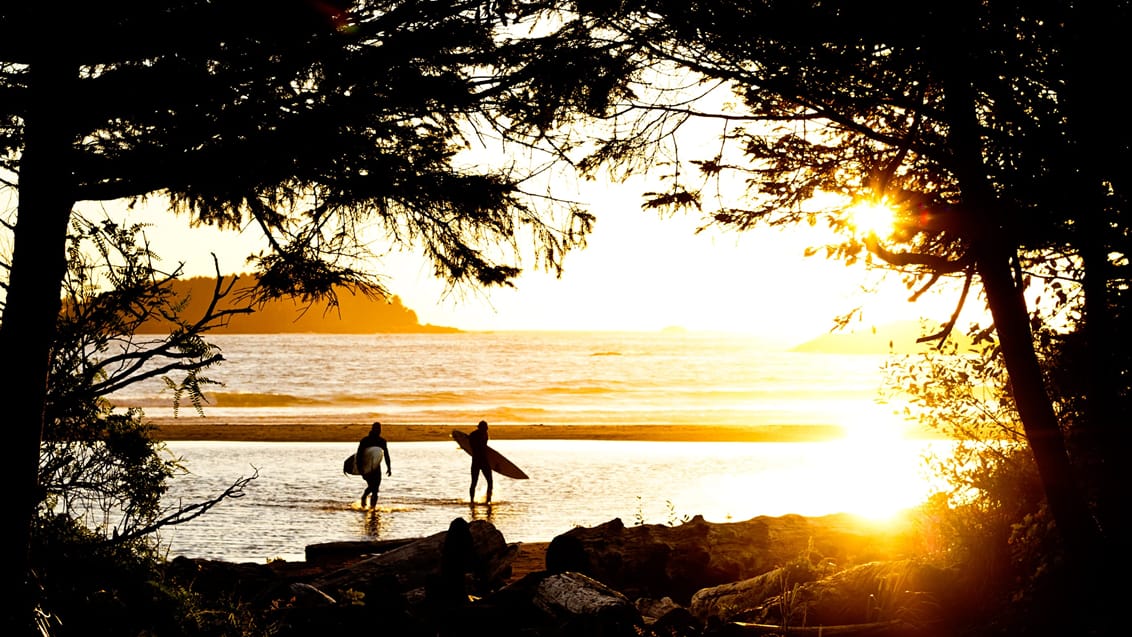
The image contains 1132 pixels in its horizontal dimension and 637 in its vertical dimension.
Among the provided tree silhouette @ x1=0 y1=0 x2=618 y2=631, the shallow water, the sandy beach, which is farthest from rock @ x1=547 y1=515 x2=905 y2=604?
the sandy beach

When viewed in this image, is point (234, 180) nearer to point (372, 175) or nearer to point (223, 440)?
point (372, 175)

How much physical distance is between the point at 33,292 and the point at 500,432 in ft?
103

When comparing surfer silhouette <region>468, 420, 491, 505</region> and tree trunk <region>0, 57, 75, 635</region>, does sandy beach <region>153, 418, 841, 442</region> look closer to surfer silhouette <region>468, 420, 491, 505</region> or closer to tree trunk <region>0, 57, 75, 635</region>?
surfer silhouette <region>468, 420, 491, 505</region>

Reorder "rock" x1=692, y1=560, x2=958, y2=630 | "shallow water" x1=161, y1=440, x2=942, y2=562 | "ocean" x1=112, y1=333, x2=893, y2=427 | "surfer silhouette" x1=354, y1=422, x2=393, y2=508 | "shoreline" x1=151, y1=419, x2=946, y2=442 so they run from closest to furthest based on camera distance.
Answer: "rock" x1=692, y1=560, x2=958, y2=630 → "shallow water" x1=161, y1=440, x2=942, y2=562 → "surfer silhouette" x1=354, y1=422, x2=393, y2=508 → "shoreline" x1=151, y1=419, x2=946, y2=442 → "ocean" x1=112, y1=333, x2=893, y2=427

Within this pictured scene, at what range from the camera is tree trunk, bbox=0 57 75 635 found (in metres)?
5.27

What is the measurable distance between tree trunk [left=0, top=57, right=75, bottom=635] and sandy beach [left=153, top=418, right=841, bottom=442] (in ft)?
91.5

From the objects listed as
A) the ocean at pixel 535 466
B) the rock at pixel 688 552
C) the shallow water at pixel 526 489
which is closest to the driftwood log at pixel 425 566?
the rock at pixel 688 552

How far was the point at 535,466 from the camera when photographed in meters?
24.2

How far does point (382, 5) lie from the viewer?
6.07m

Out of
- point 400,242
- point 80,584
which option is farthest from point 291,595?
point 400,242

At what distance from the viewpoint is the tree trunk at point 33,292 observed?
5273mm

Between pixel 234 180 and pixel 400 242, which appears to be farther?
pixel 400 242

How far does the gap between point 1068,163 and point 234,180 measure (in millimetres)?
5926

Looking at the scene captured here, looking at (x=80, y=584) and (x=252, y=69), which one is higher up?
(x=252, y=69)
